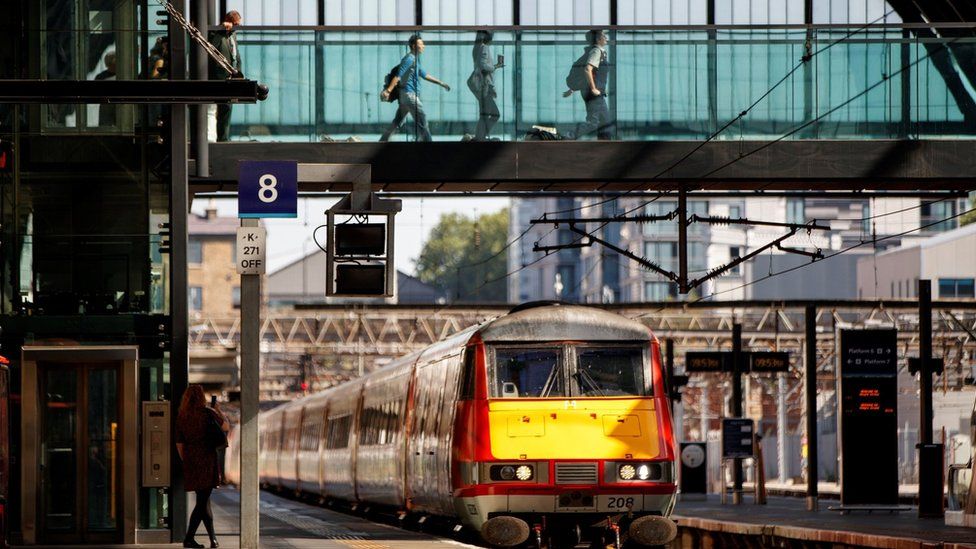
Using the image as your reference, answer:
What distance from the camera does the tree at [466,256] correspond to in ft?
580

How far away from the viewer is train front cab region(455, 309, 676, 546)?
65.6 ft

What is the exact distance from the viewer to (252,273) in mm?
16875

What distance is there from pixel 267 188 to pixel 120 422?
4.28 meters

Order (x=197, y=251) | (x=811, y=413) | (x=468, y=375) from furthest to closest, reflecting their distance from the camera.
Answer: (x=197, y=251) < (x=811, y=413) < (x=468, y=375)

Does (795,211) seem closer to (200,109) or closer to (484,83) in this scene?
(484,83)

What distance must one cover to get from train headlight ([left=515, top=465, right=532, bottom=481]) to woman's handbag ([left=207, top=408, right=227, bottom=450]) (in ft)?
10.7

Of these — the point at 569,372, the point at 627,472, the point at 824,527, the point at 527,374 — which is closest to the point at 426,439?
the point at 527,374

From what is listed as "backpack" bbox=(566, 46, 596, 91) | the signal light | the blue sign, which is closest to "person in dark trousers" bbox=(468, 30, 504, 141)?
"backpack" bbox=(566, 46, 596, 91)

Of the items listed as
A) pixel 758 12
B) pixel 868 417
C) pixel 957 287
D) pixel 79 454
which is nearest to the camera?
pixel 79 454

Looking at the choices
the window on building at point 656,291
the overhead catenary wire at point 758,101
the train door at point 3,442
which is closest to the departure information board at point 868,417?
the overhead catenary wire at point 758,101

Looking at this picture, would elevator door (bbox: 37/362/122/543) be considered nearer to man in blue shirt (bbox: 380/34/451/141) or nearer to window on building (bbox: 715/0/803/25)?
man in blue shirt (bbox: 380/34/451/141)

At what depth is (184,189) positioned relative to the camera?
66.1 feet

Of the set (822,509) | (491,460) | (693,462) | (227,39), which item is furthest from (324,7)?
(693,462)

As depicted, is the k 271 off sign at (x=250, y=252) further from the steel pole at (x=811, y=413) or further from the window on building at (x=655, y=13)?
the steel pole at (x=811, y=413)
